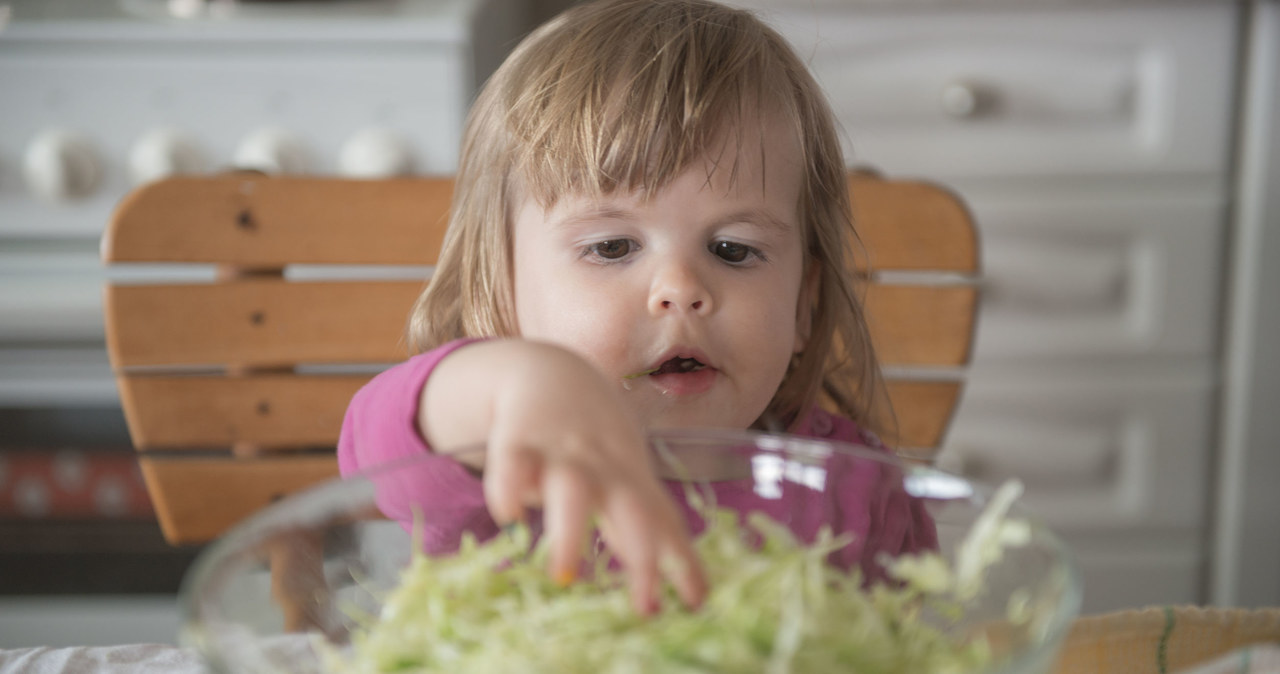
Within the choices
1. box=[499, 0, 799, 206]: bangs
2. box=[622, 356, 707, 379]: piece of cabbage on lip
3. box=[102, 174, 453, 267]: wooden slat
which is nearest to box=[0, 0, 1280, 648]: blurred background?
box=[102, 174, 453, 267]: wooden slat

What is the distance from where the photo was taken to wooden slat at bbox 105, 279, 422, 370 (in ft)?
3.28

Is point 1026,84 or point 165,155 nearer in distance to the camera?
point 165,155

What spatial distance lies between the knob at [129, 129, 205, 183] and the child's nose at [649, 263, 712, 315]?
2.80 feet

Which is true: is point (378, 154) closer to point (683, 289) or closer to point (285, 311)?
point (285, 311)

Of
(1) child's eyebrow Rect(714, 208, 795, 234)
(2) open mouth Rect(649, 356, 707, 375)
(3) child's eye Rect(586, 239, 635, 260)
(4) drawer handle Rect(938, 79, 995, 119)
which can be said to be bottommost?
(2) open mouth Rect(649, 356, 707, 375)

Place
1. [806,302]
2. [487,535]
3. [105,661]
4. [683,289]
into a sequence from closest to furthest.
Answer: [487,535], [105,661], [683,289], [806,302]

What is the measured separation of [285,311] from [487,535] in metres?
0.65

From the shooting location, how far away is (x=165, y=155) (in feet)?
4.29

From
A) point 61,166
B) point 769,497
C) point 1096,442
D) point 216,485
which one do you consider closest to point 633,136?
point 769,497

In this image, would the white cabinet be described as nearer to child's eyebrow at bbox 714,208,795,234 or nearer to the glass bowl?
child's eyebrow at bbox 714,208,795,234

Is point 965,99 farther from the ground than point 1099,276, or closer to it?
farther from the ground

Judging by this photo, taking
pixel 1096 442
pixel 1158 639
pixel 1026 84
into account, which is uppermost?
pixel 1026 84

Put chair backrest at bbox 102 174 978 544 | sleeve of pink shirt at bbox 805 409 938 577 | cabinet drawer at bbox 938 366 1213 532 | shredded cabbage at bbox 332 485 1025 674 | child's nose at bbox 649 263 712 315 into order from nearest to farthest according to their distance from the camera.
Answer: shredded cabbage at bbox 332 485 1025 674 → sleeve of pink shirt at bbox 805 409 938 577 → child's nose at bbox 649 263 712 315 → chair backrest at bbox 102 174 978 544 → cabinet drawer at bbox 938 366 1213 532

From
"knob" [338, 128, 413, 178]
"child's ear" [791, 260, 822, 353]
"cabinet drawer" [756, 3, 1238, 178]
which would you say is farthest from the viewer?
"cabinet drawer" [756, 3, 1238, 178]
